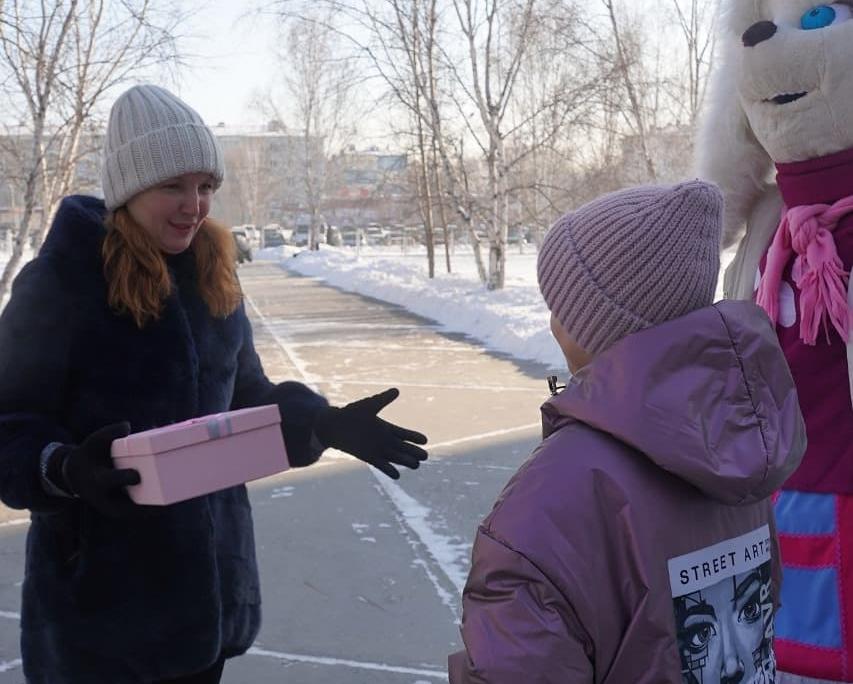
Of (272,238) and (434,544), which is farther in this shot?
(272,238)

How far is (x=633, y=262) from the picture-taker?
1.38m

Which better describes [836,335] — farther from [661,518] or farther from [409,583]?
[409,583]

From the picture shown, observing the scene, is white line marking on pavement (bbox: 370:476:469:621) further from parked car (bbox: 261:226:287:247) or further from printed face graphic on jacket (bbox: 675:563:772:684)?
parked car (bbox: 261:226:287:247)

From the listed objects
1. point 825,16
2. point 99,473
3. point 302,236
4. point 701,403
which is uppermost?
point 825,16

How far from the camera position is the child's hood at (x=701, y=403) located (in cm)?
125

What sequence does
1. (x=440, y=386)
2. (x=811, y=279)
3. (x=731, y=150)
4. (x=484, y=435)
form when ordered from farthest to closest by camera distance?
(x=440, y=386)
(x=484, y=435)
(x=731, y=150)
(x=811, y=279)

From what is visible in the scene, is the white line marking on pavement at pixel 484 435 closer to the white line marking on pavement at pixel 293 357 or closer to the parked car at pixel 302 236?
the white line marking on pavement at pixel 293 357

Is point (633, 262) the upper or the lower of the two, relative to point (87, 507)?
upper

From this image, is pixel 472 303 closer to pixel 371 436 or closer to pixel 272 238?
pixel 371 436

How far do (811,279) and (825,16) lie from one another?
2.14ft

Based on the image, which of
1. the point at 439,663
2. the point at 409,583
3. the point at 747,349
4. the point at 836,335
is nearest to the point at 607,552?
the point at 747,349

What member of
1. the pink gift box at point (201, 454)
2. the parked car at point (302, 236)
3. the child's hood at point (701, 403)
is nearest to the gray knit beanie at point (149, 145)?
the pink gift box at point (201, 454)

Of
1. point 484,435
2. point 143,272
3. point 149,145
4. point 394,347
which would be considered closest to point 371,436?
point 143,272

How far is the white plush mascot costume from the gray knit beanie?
1371mm
